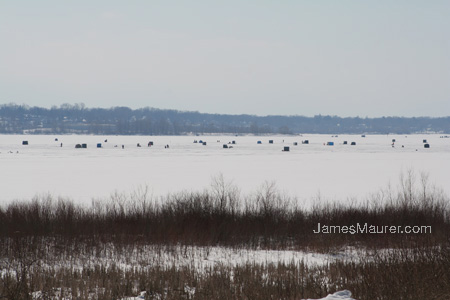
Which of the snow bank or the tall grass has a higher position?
the snow bank

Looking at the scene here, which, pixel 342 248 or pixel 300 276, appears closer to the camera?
pixel 300 276

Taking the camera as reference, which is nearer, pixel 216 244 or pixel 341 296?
pixel 341 296

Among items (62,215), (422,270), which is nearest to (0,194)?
(62,215)

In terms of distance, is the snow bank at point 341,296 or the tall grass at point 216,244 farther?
the tall grass at point 216,244

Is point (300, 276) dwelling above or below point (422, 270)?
below

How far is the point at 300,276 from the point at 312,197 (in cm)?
1479

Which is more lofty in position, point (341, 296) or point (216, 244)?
point (341, 296)

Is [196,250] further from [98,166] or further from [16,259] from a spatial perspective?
[98,166]

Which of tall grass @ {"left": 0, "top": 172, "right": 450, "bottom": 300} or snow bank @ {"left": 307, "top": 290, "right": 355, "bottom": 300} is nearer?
snow bank @ {"left": 307, "top": 290, "right": 355, "bottom": 300}

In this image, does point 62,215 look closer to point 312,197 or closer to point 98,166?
point 312,197

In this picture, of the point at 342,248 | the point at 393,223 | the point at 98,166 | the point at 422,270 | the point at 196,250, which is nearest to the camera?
the point at 422,270

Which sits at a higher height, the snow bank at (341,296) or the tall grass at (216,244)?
the snow bank at (341,296)

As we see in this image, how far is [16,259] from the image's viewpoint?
12.6 meters

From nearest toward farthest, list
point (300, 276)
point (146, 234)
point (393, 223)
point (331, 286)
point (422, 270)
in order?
point (422, 270) → point (331, 286) → point (300, 276) → point (146, 234) → point (393, 223)
